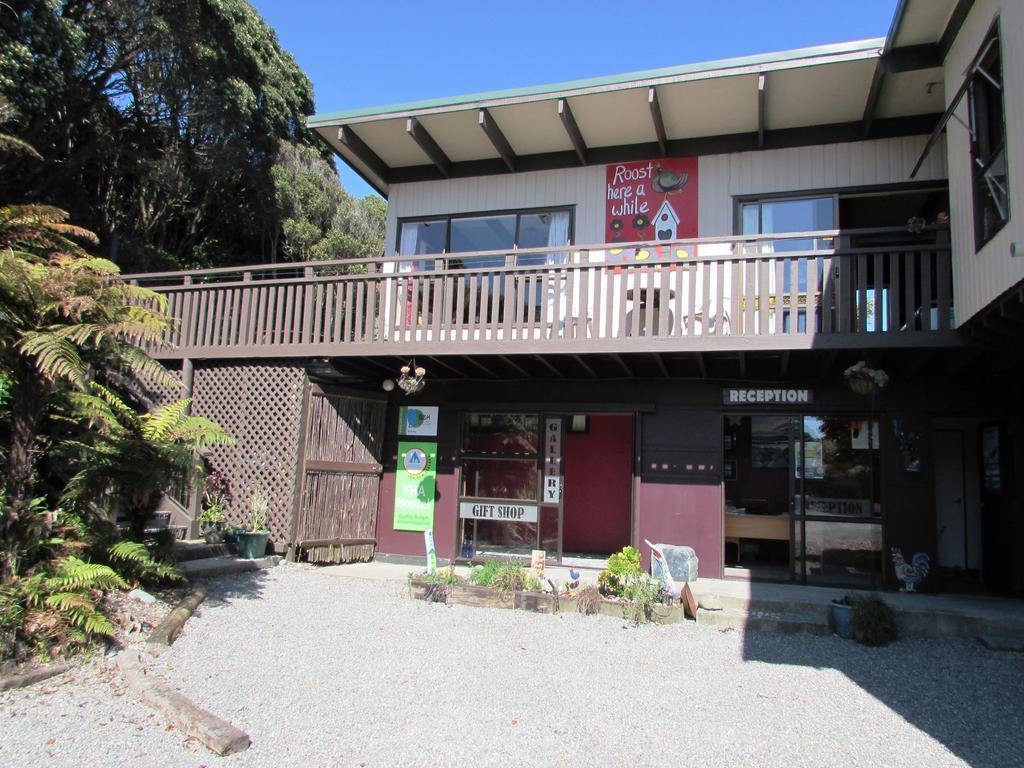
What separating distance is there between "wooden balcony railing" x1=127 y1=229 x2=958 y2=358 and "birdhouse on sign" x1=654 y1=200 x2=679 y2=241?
22 cm

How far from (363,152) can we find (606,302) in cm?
496

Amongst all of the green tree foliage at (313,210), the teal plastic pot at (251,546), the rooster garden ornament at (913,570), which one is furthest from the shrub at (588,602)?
the green tree foliage at (313,210)

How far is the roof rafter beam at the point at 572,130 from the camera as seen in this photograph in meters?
9.43

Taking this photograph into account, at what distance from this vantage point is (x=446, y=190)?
11.4m

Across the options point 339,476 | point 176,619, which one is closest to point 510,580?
point 339,476

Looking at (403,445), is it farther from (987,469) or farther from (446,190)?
(987,469)

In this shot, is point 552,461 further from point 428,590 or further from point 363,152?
point 363,152

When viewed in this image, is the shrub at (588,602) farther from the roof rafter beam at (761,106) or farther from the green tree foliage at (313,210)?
the green tree foliage at (313,210)

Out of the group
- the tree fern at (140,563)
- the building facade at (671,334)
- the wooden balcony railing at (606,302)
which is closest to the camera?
the tree fern at (140,563)

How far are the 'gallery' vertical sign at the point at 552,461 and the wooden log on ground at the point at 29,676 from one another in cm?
628

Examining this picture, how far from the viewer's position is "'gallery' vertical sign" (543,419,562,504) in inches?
393

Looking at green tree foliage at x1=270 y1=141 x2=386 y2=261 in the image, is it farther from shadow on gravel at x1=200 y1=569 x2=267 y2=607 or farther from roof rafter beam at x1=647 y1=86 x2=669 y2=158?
shadow on gravel at x1=200 y1=569 x2=267 y2=607

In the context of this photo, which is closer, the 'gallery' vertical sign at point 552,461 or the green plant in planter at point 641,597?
the green plant in planter at point 641,597

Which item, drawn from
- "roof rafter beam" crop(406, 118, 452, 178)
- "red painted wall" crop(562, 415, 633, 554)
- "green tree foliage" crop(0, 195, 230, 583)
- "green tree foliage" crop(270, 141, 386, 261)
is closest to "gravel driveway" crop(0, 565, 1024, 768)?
"green tree foliage" crop(0, 195, 230, 583)
